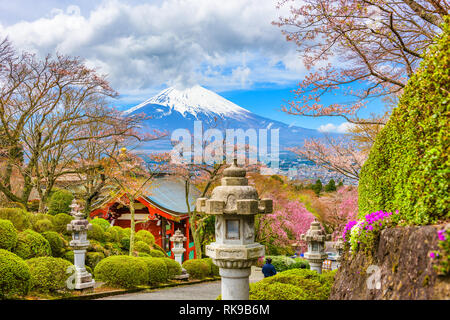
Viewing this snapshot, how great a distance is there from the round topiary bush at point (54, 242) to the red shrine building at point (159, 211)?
750 centimetres

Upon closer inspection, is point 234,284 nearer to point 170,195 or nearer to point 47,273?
point 47,273

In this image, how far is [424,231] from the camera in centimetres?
316

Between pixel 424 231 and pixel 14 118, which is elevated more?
pixel 14 118

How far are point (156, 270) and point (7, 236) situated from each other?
228 inches

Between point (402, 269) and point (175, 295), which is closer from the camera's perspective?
point (402, 269)

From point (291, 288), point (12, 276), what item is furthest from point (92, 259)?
point (291, 288)

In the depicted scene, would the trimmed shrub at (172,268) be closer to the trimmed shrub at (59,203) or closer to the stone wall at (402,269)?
the trimmed shrub at (59,203)

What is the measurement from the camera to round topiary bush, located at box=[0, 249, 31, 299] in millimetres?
8711

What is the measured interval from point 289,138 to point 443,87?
68802 millimetres

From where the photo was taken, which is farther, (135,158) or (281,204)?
(281,204)

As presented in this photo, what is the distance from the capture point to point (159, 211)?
21656 mm

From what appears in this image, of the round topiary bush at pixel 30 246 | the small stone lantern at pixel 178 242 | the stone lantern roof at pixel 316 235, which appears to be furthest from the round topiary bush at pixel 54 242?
the stone lantern roof at pixel 316 235
